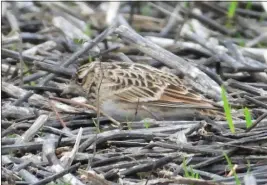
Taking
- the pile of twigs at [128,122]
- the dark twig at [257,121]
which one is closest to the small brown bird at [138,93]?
the pile of twigs at [128,122]

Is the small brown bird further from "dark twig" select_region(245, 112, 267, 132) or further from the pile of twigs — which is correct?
"dark twig" select_region(245, 112, 267, 132)

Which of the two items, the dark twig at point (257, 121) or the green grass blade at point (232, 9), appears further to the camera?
the green grass blade at point (232, 9)

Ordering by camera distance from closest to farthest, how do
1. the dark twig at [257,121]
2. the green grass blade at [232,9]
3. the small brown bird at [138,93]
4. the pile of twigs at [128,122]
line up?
the pile of twigs at [128,122] < the dark twig at [257,121] < the small brown bird at [138,93] < the green grass blade at [232,9]

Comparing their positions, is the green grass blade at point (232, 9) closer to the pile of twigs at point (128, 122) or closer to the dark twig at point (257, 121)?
the pile of twigs at point (128, 122)

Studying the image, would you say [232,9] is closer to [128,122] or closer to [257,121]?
[128,122]

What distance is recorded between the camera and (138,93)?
6266 mm

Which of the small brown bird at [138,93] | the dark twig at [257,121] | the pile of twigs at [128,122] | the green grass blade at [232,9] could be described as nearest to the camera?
the pile of twigs at [128,122]

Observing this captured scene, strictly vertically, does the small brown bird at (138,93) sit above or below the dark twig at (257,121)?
below

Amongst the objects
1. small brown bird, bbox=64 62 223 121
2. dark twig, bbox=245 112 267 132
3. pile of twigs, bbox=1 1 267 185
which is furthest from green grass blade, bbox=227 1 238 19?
dark twig, bbox=245 112 267 132

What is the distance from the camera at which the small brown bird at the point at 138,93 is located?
607cm

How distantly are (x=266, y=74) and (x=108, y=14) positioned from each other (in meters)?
2.28

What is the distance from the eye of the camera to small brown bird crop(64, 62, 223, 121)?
→ 19.9 ft

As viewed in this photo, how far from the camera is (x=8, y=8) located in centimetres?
884

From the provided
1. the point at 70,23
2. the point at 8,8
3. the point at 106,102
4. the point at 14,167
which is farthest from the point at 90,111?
the point at 8,8
